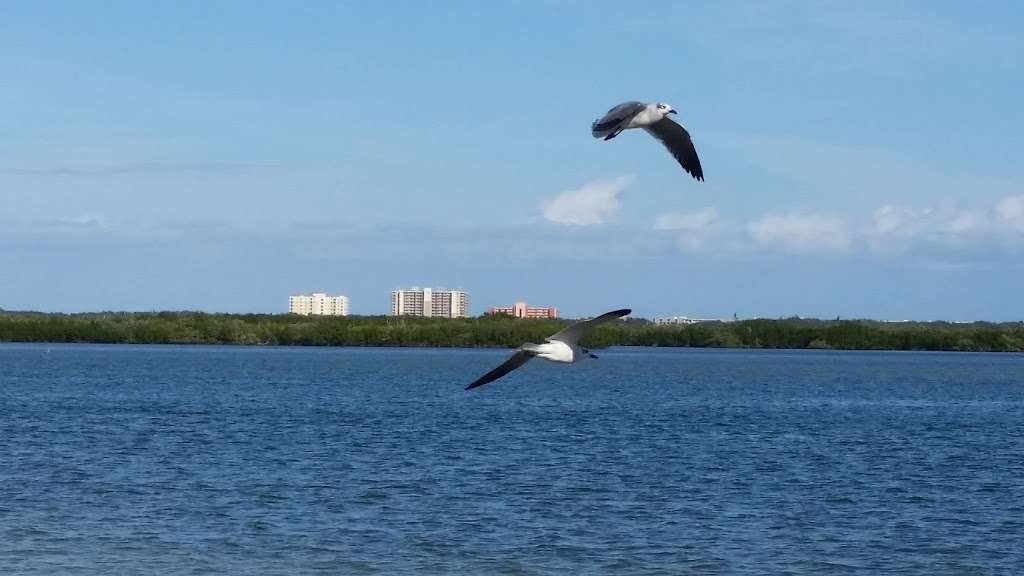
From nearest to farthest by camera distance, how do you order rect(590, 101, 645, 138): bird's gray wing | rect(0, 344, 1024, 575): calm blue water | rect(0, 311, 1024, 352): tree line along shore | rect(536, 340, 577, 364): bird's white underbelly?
rect(590, 101, 645, 138): bird's gray wing → rect(536, 340, 577, 364): bird's white underbelly → rect(0, 344, 1024, 575): calm blue water → rect(0, 311, 1024, 352): tree line along shore

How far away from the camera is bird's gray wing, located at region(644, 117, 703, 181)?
14.8m

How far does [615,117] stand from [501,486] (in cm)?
2346

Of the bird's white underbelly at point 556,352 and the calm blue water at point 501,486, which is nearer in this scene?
the bird's white underbelly at point 556,352

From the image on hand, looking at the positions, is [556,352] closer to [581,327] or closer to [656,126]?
[581,327]

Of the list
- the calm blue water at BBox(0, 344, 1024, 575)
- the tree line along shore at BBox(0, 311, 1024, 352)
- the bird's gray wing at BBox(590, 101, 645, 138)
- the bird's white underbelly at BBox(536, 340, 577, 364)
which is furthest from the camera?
the tree line along shore at BBox(0, 311, 1024, 352)

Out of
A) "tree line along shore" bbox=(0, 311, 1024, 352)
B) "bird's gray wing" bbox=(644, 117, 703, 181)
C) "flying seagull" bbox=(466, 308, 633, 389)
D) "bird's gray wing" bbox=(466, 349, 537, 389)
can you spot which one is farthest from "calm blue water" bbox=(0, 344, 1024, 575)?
"tree line along shore" bbox=(0, 311, 1024, 352)

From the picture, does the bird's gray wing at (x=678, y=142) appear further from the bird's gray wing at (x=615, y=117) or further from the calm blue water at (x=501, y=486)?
the calm blue water at (x=501, y=486)

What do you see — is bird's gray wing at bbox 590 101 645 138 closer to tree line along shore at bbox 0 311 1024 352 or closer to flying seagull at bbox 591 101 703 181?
flying seagull at bbox 591 101 703 181

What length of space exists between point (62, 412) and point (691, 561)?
40197 millimetres

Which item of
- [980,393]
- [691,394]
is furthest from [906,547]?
[980,393]

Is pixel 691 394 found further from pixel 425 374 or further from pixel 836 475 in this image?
pixel 836 475

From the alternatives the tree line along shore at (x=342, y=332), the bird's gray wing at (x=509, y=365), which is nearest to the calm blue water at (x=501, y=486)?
the bird's gray wing at (x=509, y=365)

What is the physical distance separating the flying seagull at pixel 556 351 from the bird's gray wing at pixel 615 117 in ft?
5.42

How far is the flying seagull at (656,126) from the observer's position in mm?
13727
